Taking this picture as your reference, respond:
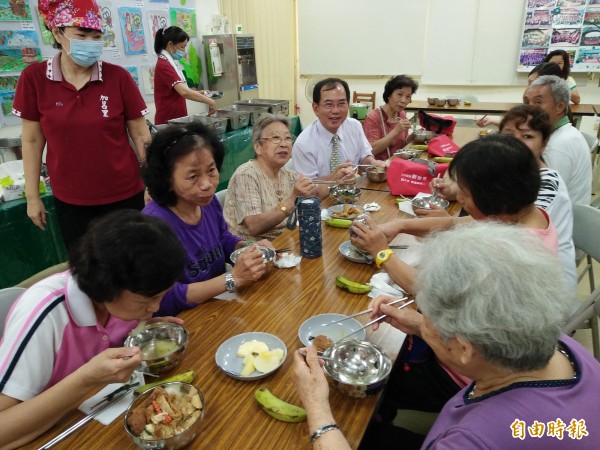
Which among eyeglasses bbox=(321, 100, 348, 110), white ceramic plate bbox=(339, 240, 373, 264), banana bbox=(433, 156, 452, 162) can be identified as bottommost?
white ceramic plate bbox=(339, 240, 373, 264)

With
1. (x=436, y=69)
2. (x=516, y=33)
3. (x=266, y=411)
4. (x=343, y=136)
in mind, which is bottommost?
(x=266, y=411)

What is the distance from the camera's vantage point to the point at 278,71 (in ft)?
24.8

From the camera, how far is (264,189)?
8.18ft

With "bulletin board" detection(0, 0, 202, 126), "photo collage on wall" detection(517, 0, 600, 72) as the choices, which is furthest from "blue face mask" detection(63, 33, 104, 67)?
"photo collage on wall" detection(517, 0, 600, 72)

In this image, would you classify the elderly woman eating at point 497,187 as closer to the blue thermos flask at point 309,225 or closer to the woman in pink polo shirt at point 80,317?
the blue thermos flask at point 309,225

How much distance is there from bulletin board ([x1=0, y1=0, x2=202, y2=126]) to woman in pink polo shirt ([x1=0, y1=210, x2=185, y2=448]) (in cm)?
293

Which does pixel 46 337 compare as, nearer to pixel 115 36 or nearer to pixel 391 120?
pixel 391 120

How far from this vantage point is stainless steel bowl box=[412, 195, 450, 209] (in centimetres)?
259

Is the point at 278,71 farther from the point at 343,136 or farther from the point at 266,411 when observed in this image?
the point at 266,411

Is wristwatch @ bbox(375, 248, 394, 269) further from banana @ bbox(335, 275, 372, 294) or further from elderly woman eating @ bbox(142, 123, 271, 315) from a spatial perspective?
elderly woman eating @ bbox(142, 123, 271, 315)

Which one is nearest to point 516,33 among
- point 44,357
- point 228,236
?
point 228,236

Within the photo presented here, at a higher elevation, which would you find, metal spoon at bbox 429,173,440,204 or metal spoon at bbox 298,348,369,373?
metal spoon at bbox 429,173,440,204

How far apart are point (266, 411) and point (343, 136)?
2.80 meters

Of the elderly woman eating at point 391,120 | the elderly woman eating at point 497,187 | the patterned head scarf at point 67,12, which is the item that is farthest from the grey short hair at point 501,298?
the elderly woman eating at point 391,120
